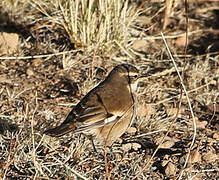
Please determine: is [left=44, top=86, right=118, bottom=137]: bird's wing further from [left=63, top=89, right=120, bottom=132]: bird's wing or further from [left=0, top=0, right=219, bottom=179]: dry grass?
[left=0, top=0, right=219, bottom=179]: dry grass

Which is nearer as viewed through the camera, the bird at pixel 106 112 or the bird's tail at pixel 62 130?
the bird's tail at pixel 62 130

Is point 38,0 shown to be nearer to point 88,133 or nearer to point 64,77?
point 64,77

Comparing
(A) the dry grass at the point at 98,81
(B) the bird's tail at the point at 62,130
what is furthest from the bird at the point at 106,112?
(A) the dry grass at the point at 98,81

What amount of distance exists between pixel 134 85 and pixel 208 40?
3141 mm

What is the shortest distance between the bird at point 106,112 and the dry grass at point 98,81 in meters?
0.28

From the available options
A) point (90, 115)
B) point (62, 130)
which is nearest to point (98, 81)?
point (90, 115)

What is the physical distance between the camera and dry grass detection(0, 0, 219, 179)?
20.5 ft

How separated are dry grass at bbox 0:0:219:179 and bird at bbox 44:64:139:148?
28cm

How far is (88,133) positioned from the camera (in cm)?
624

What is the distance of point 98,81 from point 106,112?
76.3 inches

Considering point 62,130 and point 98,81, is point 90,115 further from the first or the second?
point 98,81

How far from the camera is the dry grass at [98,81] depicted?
626 cm

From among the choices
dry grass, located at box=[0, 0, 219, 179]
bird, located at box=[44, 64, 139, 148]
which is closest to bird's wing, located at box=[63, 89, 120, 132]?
bird, located at box=[44, 64, 139, 148]

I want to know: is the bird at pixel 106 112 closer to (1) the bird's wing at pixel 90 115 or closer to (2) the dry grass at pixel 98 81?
(1) the bird's wing at pixel 90 115
